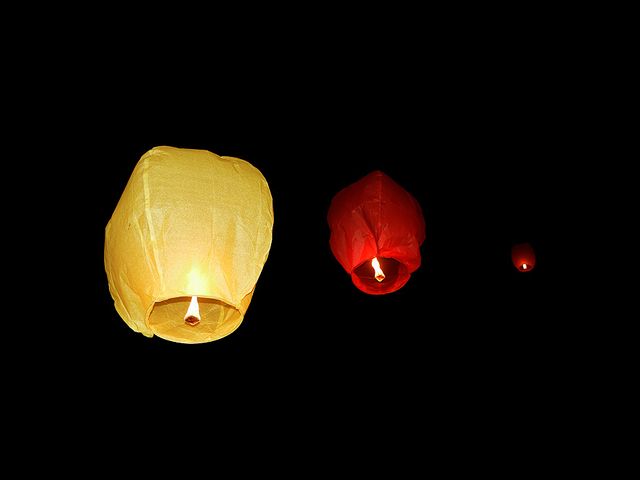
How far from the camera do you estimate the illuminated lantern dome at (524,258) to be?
3.62 m

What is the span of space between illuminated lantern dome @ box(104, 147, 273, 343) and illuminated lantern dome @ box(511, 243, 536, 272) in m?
2.30

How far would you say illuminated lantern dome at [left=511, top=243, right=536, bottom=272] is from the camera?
3619mm

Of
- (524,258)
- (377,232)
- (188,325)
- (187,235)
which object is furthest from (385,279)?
(524,258)

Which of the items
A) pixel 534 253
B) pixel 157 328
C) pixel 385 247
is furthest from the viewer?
pixel 534 253

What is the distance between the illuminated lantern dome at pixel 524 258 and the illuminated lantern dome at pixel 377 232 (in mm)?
1477

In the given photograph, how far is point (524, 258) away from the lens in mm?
3625

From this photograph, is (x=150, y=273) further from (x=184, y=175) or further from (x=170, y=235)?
(x=184, y=175)

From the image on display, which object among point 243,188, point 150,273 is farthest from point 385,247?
point 150,273

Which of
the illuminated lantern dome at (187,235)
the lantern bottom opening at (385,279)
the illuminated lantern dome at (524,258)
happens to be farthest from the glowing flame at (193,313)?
the illuminated lantern dome at (524,258)

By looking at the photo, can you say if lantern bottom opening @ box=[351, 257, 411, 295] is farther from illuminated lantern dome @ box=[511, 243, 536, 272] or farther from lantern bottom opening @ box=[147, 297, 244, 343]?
illuminated lantern dome @ box=[511, 243, 536, 272]

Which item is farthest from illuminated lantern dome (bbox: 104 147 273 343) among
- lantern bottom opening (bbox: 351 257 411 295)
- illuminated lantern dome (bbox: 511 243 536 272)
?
illuminated lantern dome (bbox: 511 243 536 272)

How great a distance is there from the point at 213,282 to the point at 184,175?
35 cm

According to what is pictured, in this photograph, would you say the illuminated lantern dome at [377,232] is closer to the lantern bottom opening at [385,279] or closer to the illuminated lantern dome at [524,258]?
the lantern bottom opening at [385,279]

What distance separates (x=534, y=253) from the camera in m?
3.67
